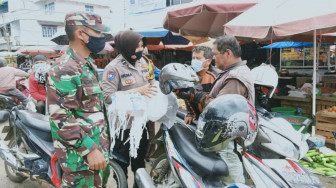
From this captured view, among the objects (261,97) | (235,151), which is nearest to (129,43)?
(235,151)

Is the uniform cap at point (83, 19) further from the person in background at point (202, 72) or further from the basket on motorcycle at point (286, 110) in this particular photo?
the basket on motorcycle at point (286, 110)

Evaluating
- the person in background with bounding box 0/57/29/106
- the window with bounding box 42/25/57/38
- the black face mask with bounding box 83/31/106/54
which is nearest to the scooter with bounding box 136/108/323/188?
the black face mask with bounding box 83/31/106/54

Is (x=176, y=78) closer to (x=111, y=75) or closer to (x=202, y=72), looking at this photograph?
(x=111, y=75)

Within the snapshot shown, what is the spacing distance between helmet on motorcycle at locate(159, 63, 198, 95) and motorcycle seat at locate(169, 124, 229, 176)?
0.43m

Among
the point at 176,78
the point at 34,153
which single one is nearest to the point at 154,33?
the point at 34,153

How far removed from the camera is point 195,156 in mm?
1988

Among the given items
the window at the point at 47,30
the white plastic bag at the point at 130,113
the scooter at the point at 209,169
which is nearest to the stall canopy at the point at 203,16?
the scooter at the point at 209,169

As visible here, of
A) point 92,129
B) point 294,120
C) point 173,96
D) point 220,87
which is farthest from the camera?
point 294,120

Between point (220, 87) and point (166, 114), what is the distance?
563mm

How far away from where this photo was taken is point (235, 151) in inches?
72.0

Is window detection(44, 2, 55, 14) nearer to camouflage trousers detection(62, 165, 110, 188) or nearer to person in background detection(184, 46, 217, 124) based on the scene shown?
person in background detection(184, 46, 217, 124)

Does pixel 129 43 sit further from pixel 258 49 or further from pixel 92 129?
pixel 258 49

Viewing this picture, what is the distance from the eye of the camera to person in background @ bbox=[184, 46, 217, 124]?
2867 millimetres

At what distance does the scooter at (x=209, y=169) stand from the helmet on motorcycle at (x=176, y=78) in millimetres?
451
